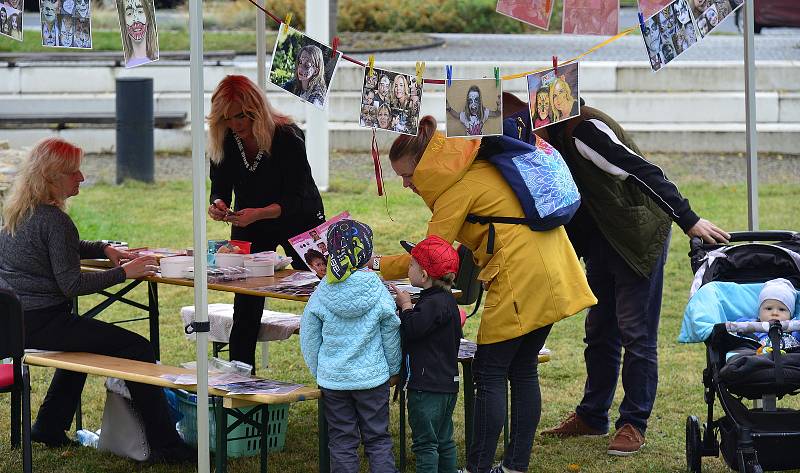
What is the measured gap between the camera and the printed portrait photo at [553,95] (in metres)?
4.84

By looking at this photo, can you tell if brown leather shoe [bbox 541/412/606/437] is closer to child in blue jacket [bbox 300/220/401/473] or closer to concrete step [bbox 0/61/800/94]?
child in blue jacket [bbox 300/220/401/473]

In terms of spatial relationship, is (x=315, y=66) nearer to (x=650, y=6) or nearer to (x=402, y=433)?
(x=650, y=6)

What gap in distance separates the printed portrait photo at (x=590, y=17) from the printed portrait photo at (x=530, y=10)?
14 centimetres

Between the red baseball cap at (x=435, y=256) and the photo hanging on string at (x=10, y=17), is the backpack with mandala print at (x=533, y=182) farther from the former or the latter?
the photo hanging on string at (x=10, y=17)

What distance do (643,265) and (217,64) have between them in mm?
9870

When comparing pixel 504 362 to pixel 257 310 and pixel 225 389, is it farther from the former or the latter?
pixel 257 310

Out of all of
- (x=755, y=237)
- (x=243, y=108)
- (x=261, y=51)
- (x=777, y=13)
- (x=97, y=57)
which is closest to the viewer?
(x=755, y=237)

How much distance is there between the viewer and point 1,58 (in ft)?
53.4

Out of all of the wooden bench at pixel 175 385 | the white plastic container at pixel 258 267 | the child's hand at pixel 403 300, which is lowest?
the wooden bench at pixel 175 385

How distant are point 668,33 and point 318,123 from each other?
6412 millimetres

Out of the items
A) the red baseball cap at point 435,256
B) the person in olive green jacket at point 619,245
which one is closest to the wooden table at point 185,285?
the red baseball cap at point 435,256

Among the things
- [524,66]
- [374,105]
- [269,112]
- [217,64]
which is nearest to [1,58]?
[217,64]

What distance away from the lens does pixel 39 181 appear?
5.19m

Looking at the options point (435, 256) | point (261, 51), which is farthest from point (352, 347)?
point (261, 51)
